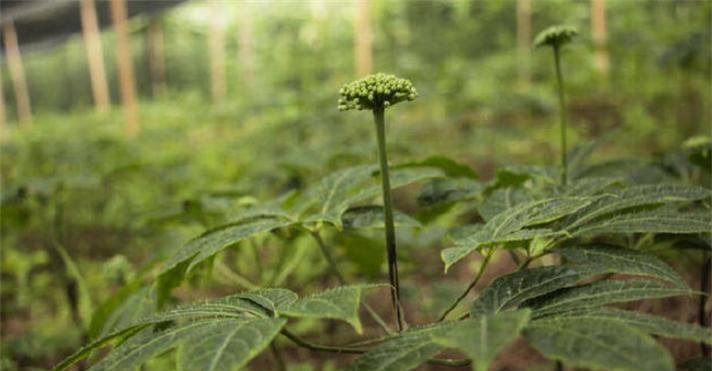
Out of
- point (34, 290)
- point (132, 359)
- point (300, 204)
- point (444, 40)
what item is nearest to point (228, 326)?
point (132, 359)

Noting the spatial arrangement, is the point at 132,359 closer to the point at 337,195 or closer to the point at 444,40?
the point at 337,195

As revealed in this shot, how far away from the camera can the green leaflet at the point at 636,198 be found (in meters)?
0.86

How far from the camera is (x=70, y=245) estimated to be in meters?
3.67

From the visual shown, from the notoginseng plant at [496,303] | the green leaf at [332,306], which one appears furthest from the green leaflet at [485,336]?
the green leaf at [332,306]

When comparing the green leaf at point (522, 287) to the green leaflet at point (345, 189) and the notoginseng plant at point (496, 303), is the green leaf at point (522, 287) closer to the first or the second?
the notoginseng plant at point (496, 303)

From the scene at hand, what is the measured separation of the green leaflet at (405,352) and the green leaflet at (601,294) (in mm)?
141

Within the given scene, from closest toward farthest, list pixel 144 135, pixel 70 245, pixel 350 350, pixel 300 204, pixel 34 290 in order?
pixel 350 350, pixel 300 204, pixel 34 290, pixel 70 245, pixel 144 135

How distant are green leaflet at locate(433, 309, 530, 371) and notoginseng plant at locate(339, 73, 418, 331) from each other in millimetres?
281

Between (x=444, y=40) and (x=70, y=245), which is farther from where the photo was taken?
(x=444, y=40)

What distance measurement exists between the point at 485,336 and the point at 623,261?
36 centimetres

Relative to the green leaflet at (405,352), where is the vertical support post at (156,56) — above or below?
above

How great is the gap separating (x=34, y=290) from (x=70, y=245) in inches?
43.9

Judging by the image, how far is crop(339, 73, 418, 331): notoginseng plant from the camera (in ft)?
2.80

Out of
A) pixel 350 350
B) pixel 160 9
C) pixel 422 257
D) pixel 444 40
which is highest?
pixel 160 9
